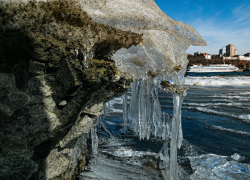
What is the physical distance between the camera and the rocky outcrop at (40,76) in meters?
1.68

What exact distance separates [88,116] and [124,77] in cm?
83

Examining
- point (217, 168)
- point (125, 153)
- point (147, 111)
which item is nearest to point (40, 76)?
point (125, 153)

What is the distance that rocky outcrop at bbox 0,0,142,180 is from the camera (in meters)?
1.68

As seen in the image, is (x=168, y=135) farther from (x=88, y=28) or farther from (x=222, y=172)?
(x=88, y=28)

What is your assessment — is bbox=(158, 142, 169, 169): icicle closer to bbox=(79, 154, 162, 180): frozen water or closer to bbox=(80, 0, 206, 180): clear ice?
bbox=(79, 154, 162, 180): frozen water

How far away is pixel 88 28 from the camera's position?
2.21 metres

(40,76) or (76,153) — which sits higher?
(40,76)

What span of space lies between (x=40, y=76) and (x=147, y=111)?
3358 millimetres

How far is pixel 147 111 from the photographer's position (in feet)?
15.5

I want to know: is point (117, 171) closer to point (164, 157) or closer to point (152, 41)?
point (164, 157)

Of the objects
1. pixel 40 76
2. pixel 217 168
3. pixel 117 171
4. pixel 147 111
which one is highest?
pixel 40 76

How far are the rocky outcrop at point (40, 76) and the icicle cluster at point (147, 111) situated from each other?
83.9 inches

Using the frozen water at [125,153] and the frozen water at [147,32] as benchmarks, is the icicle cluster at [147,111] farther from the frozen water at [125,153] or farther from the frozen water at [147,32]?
the frozen water at [147,32]

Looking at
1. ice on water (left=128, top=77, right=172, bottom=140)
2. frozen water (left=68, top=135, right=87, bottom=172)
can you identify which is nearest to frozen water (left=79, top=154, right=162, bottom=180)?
frozen water (left=68, top=135, right=87, bottom=172)
